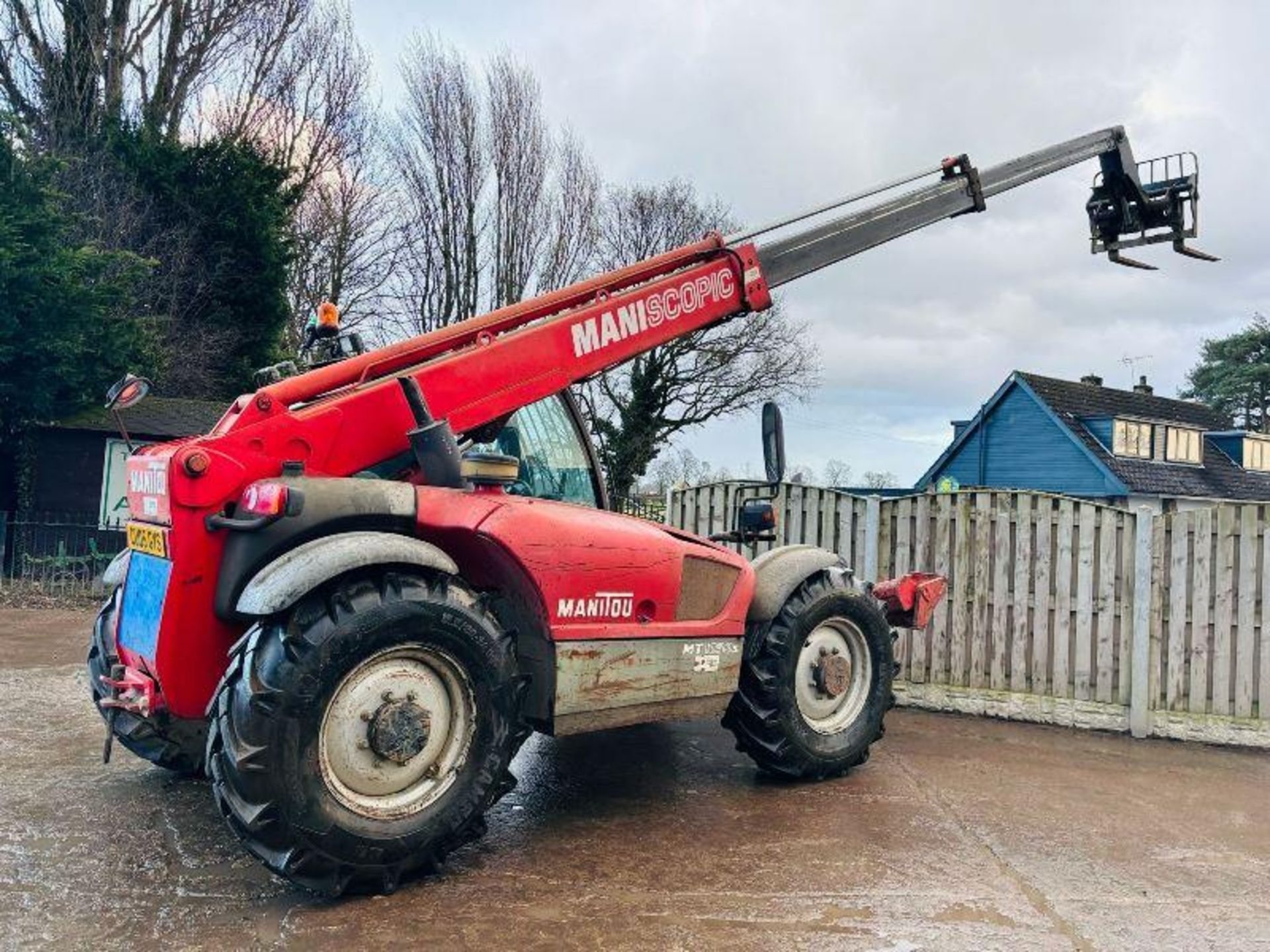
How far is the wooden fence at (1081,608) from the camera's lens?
269 inches

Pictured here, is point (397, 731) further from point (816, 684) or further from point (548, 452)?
point (816, 684)

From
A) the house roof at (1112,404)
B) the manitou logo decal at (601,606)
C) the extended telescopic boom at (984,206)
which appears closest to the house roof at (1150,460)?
the house roof at (1112,404)

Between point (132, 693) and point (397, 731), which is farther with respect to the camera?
point (132, 693)

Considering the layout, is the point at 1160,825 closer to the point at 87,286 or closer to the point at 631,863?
the point at 631,863

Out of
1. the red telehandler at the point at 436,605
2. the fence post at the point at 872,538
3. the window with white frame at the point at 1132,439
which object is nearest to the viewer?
the red telehandler at the point at 436,605

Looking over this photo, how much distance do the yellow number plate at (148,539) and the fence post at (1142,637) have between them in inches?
248

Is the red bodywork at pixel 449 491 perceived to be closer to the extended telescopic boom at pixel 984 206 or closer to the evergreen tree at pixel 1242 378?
the extended telescopic boom at pixel 984 206

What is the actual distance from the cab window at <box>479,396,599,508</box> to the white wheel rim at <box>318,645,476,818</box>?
1.23m

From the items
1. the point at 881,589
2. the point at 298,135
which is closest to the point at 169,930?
the point at 881,589

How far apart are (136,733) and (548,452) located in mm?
2414

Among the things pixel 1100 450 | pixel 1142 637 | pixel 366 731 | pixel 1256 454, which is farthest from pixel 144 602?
pixel 1256 454

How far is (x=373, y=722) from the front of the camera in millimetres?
3617

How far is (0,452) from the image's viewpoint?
48.0 ft

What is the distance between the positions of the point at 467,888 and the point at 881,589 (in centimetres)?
345
